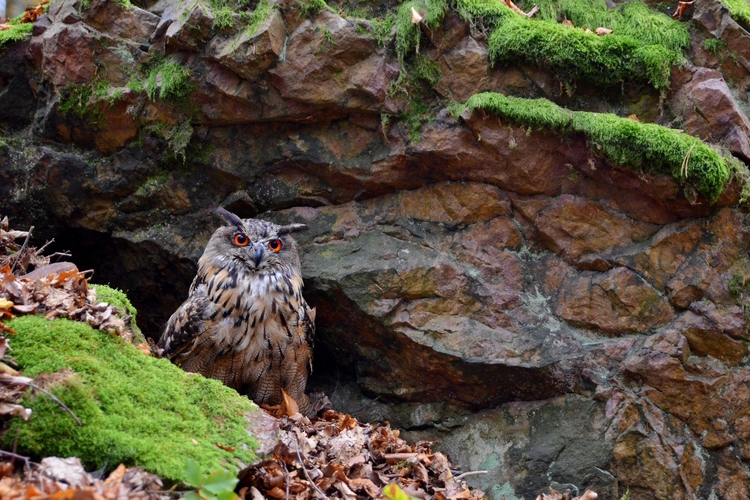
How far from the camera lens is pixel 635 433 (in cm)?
406

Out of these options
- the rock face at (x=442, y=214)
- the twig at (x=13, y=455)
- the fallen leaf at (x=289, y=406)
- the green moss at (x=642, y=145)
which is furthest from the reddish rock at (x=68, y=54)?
the twig at (x=13, y=455)

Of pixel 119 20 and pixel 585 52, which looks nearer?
pixel 585 52

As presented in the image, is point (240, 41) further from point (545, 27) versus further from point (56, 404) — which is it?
point (56, 404)

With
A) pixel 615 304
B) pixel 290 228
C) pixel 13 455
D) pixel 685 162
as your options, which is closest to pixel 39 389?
pixel 13 455

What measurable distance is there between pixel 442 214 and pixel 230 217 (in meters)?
1.51

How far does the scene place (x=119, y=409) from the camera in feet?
8.91

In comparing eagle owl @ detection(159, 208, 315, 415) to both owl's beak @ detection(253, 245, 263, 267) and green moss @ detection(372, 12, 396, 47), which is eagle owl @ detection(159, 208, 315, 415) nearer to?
owl's beak @ detection(253, 245, 263, 267)

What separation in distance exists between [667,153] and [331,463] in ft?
8.95

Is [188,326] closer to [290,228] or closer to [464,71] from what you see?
→ [290,228]

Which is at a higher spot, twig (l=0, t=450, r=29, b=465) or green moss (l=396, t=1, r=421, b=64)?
green moss (l=396, t=1, r=421, b=64)

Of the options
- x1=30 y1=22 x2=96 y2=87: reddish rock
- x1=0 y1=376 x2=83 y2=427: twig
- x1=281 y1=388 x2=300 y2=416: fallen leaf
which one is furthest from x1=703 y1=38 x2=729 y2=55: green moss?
x1=0 y1=376 x2=83 y2=427: twig

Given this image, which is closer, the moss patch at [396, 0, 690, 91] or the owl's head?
the moss patch at [396, 0, 690, 91]

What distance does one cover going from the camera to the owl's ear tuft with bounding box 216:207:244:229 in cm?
458

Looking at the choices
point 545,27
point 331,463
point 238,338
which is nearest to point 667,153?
point 545,27
